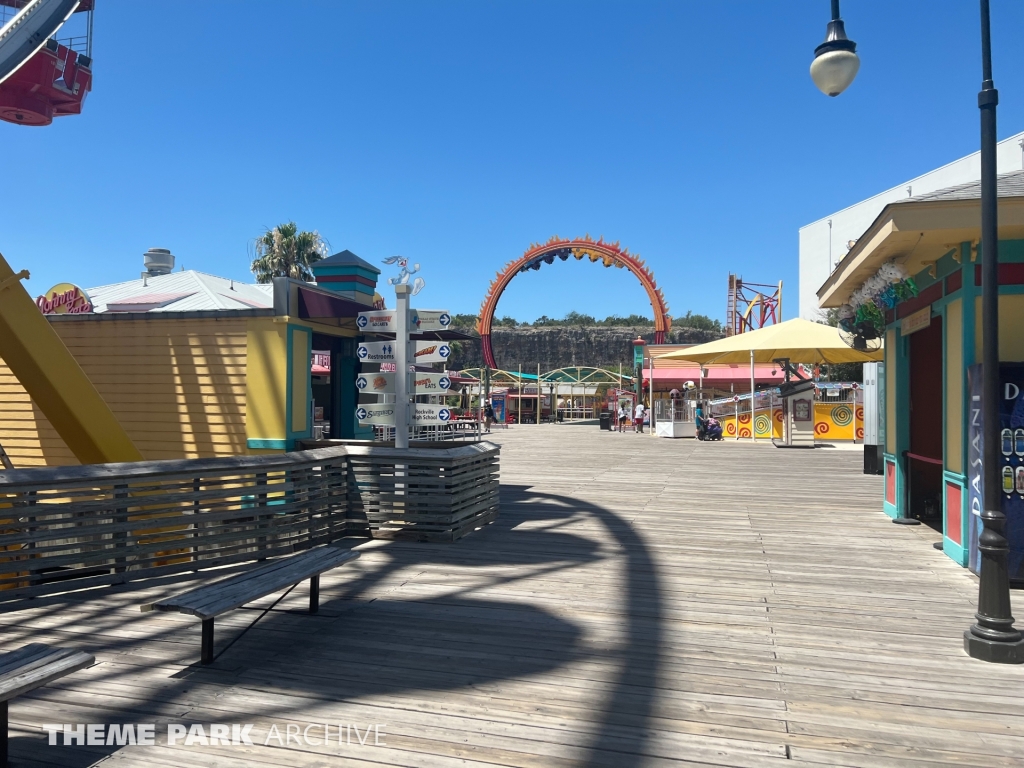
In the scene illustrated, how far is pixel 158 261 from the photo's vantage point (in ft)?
66.4

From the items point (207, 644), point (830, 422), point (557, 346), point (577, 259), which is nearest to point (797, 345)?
point (830, 422)

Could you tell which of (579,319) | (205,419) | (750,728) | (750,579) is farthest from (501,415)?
(579,319)

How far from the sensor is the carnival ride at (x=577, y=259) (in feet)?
129

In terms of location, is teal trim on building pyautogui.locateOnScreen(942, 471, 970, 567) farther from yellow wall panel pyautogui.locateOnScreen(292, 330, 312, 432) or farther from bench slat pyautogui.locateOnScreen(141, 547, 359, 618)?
yellow wall panel pyautogui.locateOnScreen(292, 330, 312, 432)

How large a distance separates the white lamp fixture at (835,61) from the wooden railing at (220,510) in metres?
4.29

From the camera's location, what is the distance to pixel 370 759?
2701 mm

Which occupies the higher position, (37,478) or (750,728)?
(37,478)

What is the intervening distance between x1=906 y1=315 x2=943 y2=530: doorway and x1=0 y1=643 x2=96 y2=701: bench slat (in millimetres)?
7915

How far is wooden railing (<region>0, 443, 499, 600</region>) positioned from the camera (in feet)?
15.2

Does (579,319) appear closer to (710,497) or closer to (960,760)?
(710,497)

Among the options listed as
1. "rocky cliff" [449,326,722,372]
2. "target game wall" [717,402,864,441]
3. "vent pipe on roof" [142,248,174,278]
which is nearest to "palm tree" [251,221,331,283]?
"vent pipe on roof" [142,248,174,278]

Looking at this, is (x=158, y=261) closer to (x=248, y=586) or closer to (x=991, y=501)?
(x=248, y=586)

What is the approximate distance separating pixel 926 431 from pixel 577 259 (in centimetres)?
3407

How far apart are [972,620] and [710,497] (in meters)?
5.18
